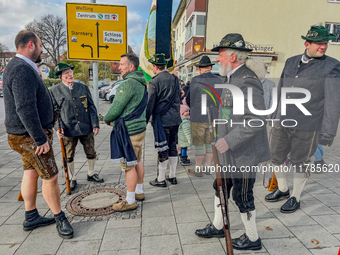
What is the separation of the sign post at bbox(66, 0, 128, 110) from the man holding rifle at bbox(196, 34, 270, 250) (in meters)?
4.53

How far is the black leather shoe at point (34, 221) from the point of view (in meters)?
3.04

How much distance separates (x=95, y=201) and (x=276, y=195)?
2881 millimetres

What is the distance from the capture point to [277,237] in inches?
115

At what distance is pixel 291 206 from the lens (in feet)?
11.6

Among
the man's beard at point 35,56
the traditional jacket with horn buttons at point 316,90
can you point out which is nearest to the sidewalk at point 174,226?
the traditional jacket with horn buttons at point 316,90

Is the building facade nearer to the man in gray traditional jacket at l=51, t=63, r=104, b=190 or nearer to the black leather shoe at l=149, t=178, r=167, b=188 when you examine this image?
the man in gray traditional jacket at l=51, t=63, r=104, b=190

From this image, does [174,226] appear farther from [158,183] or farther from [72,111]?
[72,111]

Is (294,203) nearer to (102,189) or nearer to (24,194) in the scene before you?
(102,189)

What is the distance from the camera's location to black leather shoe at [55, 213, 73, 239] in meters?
2.89

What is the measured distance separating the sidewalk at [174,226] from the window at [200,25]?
19.6m

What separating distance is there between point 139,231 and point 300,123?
2.63m

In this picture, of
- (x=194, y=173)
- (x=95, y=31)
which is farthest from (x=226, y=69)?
(x=95, y=31)

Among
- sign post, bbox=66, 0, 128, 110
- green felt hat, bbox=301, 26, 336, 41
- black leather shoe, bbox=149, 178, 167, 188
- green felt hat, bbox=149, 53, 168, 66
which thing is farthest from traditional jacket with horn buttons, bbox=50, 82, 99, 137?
green felt hat, bbox=301, 26, 336, 41

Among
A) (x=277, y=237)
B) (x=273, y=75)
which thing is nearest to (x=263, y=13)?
(x=273, y=75)
